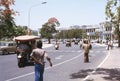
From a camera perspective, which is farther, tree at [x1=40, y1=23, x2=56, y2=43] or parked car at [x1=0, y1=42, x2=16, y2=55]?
tree at [x1=40, y1=23, x2=56, y2=43]

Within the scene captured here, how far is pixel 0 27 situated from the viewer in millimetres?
58094

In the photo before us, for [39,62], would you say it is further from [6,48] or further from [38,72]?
[6,48]

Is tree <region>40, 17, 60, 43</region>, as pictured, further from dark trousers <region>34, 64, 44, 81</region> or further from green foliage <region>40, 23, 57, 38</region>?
dark trousers <region>34, 64, 44, 81</region>

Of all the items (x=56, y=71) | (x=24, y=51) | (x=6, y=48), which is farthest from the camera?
(x=6, y=48)

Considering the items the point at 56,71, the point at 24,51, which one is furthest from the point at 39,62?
the point at 24,51

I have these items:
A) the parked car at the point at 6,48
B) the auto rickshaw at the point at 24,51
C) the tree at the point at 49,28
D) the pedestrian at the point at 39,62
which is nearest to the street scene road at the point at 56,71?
the auto rickshaw at the point at 24,51

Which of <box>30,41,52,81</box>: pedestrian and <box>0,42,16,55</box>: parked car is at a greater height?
<box>30,41,52,81</box>: pedestrian

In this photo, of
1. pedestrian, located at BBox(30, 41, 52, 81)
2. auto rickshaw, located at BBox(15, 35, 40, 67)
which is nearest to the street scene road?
auto rickshaw, located at BBox(15, 35, 40, 67)

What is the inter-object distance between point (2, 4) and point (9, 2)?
2.60ft

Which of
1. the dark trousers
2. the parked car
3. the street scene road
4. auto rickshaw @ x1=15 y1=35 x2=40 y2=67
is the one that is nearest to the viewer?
the dark trousers

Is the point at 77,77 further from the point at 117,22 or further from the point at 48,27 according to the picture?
the point at 48,27

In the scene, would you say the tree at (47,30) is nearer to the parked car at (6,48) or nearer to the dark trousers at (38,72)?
the parked car at (6,48)

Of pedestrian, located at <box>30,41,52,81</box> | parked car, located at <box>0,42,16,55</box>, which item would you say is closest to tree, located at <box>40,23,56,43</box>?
parked car, located at <box>0,42,16,55</box>

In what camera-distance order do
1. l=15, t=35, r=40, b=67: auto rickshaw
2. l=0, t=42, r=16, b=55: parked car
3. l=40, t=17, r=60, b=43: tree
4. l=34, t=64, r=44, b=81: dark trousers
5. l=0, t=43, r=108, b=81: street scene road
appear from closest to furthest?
l=34, t=64, r=44, b=81: dark trousers < l=0, t=43, r=108, b=81: street scene road < l=15, t=35, r=40, b=67: auto rickshaw < l=0, t=42, r=16, b=55: parked car < l=40, t=17, r=60, b=43: tree
